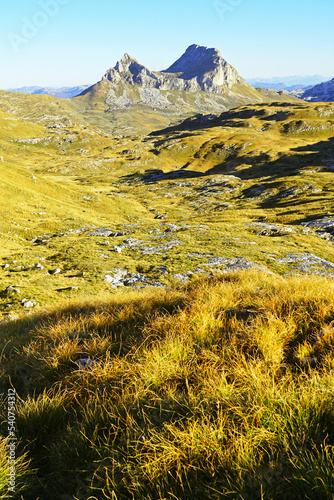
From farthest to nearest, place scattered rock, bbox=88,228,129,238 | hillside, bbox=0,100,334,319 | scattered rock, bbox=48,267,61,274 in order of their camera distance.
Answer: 1. scattered rock, bbox=88,228,129,238
2. scattered rock, bbox=48,267,61,274
3. hillside, bbox=0,100,334,319

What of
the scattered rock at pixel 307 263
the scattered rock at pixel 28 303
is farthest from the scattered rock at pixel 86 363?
the scattered rock at pixel 307 263

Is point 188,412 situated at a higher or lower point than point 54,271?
higher

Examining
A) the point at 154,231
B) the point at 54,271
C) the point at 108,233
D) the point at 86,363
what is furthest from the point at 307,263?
the point at 108,233

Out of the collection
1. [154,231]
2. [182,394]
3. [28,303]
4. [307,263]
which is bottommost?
Result: [307,263]

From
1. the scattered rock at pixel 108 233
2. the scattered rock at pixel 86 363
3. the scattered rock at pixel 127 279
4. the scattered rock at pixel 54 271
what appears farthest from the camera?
the scattered rock at pixel 108 233

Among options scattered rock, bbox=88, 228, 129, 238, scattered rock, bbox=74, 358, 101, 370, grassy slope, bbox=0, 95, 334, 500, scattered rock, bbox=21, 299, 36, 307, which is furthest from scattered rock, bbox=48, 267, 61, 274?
scattered rock, bbox=74, 358, 101, 370

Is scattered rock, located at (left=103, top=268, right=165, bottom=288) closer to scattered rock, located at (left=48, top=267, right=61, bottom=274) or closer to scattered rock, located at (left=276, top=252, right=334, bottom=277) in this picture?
scattered rock, located at (left=48, top=267, right=61, bottom=274)

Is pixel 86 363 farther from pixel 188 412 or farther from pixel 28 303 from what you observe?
pixel 28 303

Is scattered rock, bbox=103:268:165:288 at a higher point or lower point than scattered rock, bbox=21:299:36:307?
lower

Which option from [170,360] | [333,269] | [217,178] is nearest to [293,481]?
[170,360]

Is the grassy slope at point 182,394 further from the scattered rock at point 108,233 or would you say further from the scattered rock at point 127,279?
the scattered rock at point 108,233

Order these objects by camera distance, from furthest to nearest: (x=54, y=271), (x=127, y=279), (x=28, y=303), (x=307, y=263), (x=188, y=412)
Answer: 1. (x=307, y=263)
2. (x=54, y=271)
3. (x=127, y=279)
4. (x=28, y=303)
5. (x=188, y=412)

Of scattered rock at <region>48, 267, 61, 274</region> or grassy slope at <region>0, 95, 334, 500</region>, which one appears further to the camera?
scattered rock at <region>48, 267, 61, 274</region>

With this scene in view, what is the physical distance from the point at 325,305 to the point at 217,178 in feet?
312
